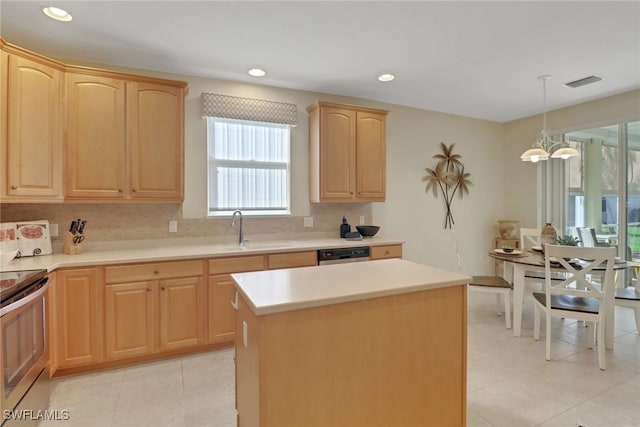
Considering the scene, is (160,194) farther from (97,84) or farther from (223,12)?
(223,12)

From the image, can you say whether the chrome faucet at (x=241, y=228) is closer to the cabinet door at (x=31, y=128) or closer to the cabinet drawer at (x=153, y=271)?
the cabinet drawer at (x=153, y=271)

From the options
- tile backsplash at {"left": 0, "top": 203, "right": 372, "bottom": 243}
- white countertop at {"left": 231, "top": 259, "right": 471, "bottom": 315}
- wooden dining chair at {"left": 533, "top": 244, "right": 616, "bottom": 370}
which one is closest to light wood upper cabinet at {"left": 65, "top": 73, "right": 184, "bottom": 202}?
tile backsplash at {"left": 0, "top": 203, "right": 372, "bottom": 243}

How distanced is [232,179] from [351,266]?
2021mm

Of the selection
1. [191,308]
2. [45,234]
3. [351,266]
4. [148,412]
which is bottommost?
[148,412]

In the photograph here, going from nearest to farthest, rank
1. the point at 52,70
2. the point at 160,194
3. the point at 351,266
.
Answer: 1. the point at 351,266
2. the point at 52,70
3. the point at 160,194

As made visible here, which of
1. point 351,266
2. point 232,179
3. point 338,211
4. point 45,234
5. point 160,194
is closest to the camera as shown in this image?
point 351,266

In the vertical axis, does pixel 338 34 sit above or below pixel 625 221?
above

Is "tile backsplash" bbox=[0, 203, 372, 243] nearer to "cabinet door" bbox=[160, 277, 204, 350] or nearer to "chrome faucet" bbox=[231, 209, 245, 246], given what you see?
"chrome faucet" bbox=[231, 209, 245, 246]

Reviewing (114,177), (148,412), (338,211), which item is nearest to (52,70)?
(114,177)

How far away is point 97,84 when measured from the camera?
2691 mm

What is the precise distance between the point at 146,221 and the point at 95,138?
851 millimetres

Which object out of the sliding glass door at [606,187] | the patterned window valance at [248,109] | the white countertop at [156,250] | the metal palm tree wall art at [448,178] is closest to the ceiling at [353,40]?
the patterned window valance at [248,109]

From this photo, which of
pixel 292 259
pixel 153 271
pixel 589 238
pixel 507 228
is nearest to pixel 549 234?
pixel 589 238

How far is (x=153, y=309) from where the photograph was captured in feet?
8.74
